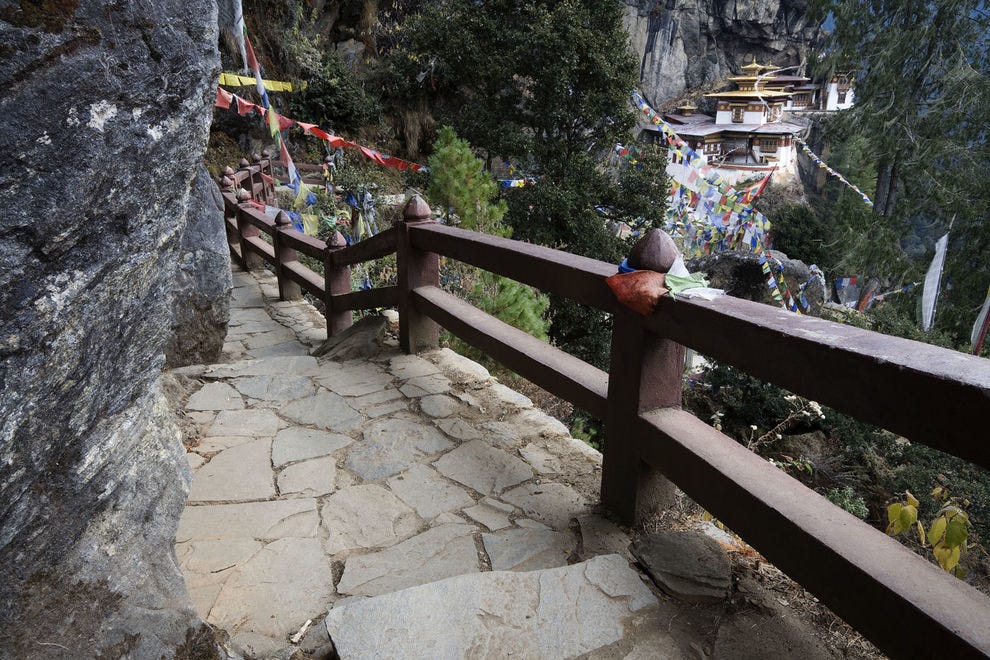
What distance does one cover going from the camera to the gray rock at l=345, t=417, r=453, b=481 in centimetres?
265

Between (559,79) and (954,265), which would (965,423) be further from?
(954,265)

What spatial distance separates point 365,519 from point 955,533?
1887mm

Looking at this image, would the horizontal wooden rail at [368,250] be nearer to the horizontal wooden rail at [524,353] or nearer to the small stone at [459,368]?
the horizontal wooden rail at [524,353]

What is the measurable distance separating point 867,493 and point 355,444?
26.3 ft

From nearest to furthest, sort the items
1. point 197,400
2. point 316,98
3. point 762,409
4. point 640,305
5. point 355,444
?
point 640,305 < point 355,444 < point 197,400 < point 762,409 < point 316,98

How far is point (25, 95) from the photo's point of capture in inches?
35.8

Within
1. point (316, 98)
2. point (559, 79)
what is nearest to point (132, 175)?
point (559, 79)

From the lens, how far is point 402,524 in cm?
228

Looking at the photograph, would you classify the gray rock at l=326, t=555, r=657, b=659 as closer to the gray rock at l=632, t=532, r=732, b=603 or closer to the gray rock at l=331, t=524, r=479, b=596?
the gray rock at l=632, t=532, r=732, b=603

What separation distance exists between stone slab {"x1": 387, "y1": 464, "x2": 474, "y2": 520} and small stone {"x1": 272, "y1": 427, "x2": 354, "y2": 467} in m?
0.44

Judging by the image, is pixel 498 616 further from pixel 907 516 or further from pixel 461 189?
pixel 461 189

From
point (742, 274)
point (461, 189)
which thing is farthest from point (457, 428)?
point (742, 274)

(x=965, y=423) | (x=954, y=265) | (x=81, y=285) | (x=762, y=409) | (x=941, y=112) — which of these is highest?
(x=941, y=112)

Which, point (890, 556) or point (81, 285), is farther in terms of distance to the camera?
point (890, 556)
